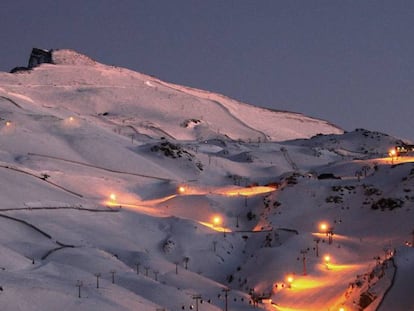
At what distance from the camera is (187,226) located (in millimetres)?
38938

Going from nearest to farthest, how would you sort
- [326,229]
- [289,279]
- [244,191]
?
[289,279]
[326,229]
[244,191]

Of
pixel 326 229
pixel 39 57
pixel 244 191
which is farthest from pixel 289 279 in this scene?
pixel 39 57

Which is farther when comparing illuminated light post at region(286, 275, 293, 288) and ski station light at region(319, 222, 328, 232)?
ski station light at region(319, 222, 328, 232)

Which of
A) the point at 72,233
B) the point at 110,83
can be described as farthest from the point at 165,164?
the point at 110,83

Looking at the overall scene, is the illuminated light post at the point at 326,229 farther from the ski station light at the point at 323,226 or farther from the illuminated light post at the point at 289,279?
the illuminated light post at the point at 289,279

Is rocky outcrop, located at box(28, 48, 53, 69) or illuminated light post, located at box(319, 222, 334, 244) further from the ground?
rocky outcrop, located at box(28, 48, 53, 69)

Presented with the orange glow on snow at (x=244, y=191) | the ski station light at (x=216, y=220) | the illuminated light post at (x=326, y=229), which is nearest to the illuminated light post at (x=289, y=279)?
the illuminated light post at (x=326, y=229)

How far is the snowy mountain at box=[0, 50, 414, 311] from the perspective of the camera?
2400 cm

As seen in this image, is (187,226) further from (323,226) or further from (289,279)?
(289,279)

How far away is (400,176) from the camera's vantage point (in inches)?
1692

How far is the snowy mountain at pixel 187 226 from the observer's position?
2400cm

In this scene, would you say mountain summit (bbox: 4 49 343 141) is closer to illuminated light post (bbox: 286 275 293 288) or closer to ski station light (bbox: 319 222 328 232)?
ski station light (bbox: 319 222 328 232)

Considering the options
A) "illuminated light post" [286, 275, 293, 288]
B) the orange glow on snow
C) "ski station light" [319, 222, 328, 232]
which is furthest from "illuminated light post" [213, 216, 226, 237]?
"illuminated light post" [286, 275, 293, 288]

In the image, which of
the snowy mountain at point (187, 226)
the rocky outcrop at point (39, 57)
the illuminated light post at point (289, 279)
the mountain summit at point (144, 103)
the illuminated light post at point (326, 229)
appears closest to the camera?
the snowy mountain at point (187, 226)
